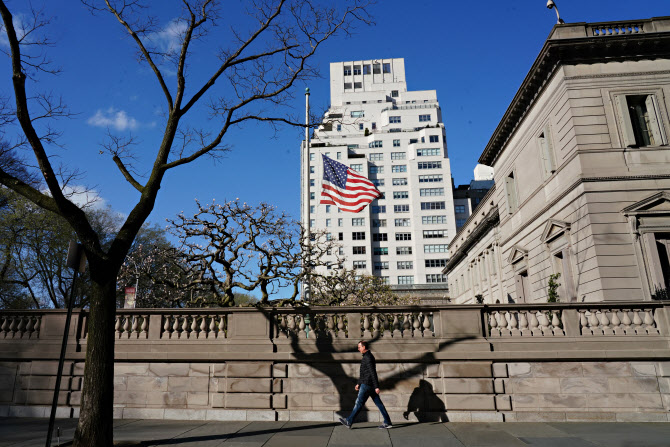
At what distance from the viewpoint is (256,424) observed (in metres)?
10.4

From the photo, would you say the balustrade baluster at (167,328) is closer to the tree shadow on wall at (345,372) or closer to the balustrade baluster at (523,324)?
the tree shadow on wall at (345,372)

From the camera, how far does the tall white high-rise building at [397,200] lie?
92.0m

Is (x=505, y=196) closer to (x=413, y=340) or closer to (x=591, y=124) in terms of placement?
(x=591, y=124)

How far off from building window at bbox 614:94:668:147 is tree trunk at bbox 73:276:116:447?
1795 centimetres

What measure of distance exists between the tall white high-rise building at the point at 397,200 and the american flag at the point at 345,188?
2575 inches

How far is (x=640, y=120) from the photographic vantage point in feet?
56.4

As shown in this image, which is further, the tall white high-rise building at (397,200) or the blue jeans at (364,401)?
the tall white high-rise building at (397,200)

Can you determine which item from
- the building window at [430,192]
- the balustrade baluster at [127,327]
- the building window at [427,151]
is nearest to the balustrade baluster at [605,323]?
the balustrade baluster at [127,327]

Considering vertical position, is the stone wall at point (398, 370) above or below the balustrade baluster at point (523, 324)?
below

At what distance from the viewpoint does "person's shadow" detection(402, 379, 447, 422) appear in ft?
35.3

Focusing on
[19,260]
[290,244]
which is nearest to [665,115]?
[290,244]

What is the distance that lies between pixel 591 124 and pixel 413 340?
11860 millimetres

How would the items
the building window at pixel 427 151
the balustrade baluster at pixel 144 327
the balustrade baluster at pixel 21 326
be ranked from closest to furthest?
the balustrade baluster at pixel 144 327 → the balustrade baluster at pixel 21 326 → the building window at pixel 427 151

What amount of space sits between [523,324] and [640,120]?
37.0 ft
